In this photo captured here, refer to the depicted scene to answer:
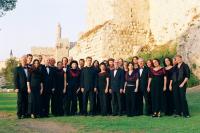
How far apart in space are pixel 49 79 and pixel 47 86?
0.20m

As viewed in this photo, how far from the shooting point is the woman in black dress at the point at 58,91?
45.3 feet

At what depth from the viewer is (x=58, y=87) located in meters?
13.9

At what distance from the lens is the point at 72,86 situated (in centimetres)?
1382

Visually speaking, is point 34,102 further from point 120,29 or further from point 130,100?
point 120,29

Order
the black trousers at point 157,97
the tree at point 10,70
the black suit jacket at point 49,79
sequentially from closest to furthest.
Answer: the black trousers at point 157,97 < the black suit jacket at point 49,79 < the tree at point 10,70

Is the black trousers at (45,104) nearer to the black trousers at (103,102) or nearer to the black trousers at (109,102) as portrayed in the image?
the black trousers at (103,102)

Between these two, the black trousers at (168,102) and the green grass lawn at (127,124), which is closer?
the green grass lawn at (127,124)

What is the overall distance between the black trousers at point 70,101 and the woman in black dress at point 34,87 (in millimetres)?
906

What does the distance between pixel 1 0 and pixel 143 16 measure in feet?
32.9

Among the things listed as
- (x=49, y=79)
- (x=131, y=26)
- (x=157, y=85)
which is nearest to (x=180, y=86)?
(x=157, y=85)

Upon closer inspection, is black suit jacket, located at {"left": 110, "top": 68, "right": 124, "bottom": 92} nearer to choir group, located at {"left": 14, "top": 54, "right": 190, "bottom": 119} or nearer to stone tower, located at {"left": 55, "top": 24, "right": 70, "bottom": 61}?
choir group, located at {"left": 14, "top": 54, "right": 190, "bottom": 119}

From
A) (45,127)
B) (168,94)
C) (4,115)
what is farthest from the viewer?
(4,115)

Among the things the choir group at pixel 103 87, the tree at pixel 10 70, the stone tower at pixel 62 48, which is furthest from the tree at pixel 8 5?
the tree at pixel 10 70

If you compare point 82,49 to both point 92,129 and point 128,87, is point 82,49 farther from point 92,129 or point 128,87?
point 92,129
